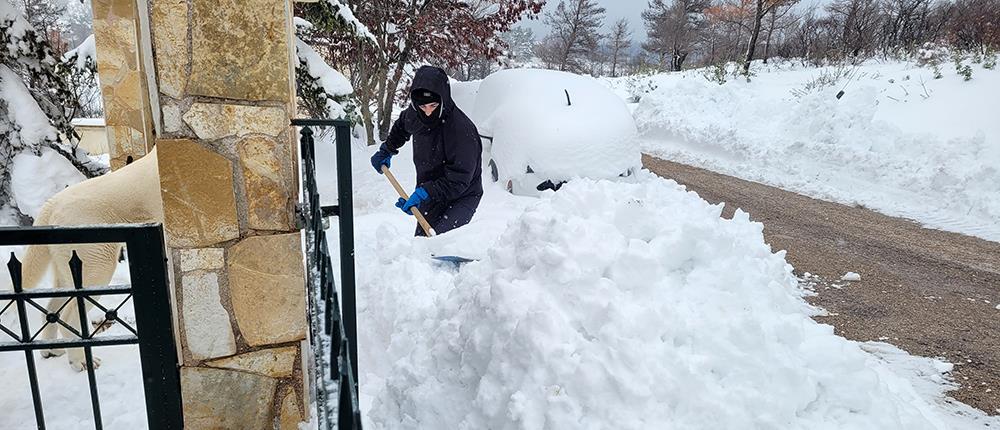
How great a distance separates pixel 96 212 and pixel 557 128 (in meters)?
4.79

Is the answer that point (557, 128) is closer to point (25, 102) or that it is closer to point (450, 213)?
point (450, 213)

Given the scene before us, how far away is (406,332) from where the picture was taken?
329 cm

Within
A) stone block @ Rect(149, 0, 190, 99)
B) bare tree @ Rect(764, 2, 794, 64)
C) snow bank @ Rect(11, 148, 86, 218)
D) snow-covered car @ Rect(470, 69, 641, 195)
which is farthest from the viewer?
bare tree @ Rect(764, 2, 794, 64)

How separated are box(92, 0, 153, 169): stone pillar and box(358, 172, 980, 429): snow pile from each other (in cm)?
375

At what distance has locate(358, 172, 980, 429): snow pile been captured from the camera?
215 centimetres

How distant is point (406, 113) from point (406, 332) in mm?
2280

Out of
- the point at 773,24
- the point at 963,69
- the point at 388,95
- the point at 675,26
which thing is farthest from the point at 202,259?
the point at 675,26

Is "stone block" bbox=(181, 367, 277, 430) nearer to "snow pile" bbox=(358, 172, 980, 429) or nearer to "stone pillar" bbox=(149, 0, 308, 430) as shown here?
"stone pillar" bbox=(149, 0, 308, 430)

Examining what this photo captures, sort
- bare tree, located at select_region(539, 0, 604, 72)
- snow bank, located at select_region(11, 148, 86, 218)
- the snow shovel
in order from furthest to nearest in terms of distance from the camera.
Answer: bare tree, located at select_region(539, 0, 604, 72), snow bank, located at select_region(11, 148, 86, 218), the snow shovel

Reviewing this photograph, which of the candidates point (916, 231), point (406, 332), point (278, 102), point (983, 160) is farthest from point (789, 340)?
point (983, 160)

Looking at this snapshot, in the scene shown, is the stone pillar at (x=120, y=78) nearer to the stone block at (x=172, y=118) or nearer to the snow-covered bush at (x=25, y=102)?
the snow-covered bush at (x=25, y=102)

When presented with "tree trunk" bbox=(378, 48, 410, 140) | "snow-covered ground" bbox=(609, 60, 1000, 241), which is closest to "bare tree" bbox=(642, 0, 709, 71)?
"snow-covered ground" bbox=(609, 60, 1000, 241)

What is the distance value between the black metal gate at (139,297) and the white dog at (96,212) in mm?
1445

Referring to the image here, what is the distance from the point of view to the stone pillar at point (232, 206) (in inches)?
76.7
